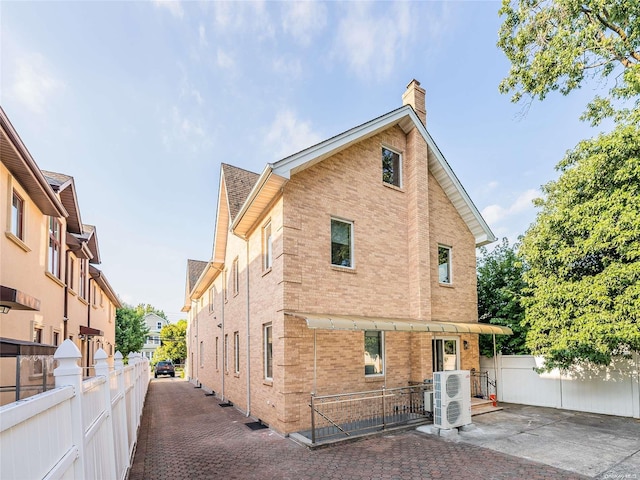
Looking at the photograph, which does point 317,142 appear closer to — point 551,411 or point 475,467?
point 475,467

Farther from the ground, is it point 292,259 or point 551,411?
point 292,259

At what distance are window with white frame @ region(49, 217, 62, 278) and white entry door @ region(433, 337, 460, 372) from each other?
1249 cm

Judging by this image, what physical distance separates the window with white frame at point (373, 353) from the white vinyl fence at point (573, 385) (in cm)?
576

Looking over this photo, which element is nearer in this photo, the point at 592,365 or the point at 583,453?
the point at 583,453

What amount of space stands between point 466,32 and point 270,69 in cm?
720

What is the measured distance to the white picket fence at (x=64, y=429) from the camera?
197 centimetres

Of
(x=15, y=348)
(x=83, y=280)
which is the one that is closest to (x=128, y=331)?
(x=83, y=280)

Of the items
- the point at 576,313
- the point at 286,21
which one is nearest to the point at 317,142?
the point at 286,21

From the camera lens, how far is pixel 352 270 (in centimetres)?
1047

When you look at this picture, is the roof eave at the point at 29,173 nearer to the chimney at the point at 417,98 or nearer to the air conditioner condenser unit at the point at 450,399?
the air conditioner condenser unit at the point at 450,399

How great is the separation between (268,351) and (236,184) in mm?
7467

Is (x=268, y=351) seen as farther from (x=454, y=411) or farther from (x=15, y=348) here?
(x=15, y=348)

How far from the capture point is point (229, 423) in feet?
35.6

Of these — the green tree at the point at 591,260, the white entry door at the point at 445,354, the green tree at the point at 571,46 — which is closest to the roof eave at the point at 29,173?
the white entry door at the point at 445,354
